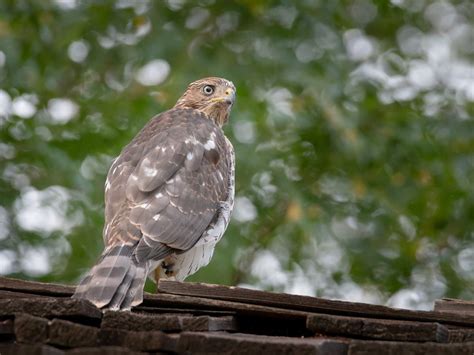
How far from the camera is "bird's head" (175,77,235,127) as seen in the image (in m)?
7.01

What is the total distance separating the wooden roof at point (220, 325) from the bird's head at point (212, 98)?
9.75 ft

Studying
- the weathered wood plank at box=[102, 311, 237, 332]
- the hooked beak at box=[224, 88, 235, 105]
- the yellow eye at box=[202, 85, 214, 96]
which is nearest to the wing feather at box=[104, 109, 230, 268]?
the hooked beak at box=[224, 88, 235, 105]

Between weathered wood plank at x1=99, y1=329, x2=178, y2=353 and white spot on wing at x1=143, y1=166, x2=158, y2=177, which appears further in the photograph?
white spot on wing at x1=143, y1=166, x2=158, y2=177

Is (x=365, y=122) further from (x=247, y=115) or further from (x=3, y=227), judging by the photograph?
(x=3, y=227)

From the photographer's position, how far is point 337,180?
10039 mm

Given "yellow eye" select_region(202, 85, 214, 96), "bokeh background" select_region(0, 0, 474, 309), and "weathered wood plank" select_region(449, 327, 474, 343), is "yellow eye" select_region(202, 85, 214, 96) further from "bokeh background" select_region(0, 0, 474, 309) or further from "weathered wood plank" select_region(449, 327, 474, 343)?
"weathered wood plank" select_region(449, 327, 474, 343)

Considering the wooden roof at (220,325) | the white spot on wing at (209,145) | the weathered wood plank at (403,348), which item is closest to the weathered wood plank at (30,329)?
the wooden roof at (220,325)

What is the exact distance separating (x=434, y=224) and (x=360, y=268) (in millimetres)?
722

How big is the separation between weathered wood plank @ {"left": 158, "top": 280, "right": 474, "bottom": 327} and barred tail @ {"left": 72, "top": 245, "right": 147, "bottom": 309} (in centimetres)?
30

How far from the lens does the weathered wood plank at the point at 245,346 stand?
9.77ft

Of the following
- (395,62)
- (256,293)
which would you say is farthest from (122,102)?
(256,293)

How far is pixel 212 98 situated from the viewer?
7059 millimetres

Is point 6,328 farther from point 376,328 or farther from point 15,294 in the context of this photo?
point 376,328

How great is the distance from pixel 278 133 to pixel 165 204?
410cm
